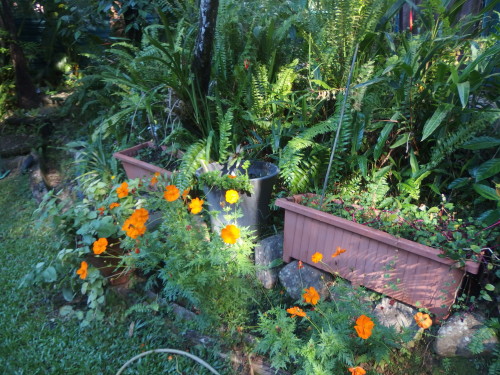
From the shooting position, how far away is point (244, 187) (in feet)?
7.58

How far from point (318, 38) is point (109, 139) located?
237cm

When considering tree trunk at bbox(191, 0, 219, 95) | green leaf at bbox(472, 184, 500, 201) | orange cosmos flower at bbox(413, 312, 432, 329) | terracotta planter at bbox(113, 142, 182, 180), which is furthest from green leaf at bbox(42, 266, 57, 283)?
green leaf at bbox(472, 184, 500, 201)

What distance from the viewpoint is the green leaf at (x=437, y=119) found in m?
1.97

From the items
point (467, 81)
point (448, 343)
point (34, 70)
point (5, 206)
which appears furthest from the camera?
point (34, 70)

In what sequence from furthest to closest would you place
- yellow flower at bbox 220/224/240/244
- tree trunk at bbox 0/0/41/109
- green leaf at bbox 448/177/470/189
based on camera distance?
1. tree trunk at bbox 0/0/41/109
2. green leaf at bbox 448/177/470/189
3. yellow flower at bbox 220/224/240/244

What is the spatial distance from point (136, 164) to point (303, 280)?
5.06 ft

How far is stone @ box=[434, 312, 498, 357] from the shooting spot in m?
1.76

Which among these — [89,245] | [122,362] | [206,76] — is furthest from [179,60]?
[122,362]

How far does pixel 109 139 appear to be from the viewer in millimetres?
3992

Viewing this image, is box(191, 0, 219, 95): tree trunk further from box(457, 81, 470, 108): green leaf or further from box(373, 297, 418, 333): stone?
box(373, 297, 418, 333): stone

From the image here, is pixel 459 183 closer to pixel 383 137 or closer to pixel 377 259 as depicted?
pixel 383 137

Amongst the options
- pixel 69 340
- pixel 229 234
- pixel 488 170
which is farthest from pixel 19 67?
pixel 488 170

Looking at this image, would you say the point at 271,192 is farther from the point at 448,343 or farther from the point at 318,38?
the point at 448,343

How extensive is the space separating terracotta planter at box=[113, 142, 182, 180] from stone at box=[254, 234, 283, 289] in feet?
2.64
